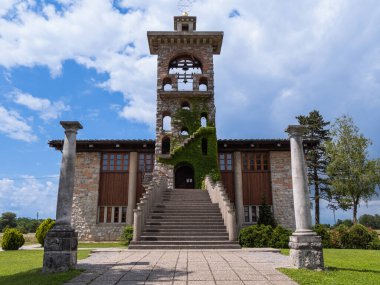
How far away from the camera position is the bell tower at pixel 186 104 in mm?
24344

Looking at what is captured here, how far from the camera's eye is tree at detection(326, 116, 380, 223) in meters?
25.2

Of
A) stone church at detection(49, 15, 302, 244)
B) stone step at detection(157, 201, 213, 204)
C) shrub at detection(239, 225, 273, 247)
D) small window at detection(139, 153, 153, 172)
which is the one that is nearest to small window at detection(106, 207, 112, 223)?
stone church at detection(49, 15, 302, 244)

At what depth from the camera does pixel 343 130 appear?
91.2ft

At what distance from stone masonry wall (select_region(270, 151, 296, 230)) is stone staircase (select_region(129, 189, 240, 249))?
7.15 meters

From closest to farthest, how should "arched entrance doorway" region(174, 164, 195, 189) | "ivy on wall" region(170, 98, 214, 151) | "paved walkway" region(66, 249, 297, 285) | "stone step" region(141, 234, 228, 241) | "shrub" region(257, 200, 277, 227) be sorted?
"paved walkway" region(66, 249, 297, 285) → "stone step" region(141, 234, 228, 241) → "shrub" region(257, 200, 277, 227) → "ivy on wall" region(170, 98, 214, 151) → "arched entrance doorway" region(174, 164, 195, 189)

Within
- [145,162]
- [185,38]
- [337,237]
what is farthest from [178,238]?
[185,38]

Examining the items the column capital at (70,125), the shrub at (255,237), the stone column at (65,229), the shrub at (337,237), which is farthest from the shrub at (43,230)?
the shrub at (337,237)

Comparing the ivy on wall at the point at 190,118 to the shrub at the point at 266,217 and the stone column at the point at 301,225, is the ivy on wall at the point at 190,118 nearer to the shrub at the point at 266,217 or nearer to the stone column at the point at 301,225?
the shrub at the point at 266,217

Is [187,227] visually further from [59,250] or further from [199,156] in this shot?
[199,156]

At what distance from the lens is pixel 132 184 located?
23.9 meters

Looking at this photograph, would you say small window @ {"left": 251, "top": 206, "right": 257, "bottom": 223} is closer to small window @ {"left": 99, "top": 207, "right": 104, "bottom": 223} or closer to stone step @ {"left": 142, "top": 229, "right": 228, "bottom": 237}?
stone step @ {"left": 142, "top": 229, "right": 228, "bottom": 237}

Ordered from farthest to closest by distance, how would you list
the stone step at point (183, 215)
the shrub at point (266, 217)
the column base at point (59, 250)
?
the shrub at point (266, 217) → the stone step at point (183, 215) → the column base at point (59, 250)

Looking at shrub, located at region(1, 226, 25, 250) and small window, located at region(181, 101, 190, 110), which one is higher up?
small window, located at region(181, 101, 190, 110)

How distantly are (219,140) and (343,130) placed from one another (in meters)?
11.8
